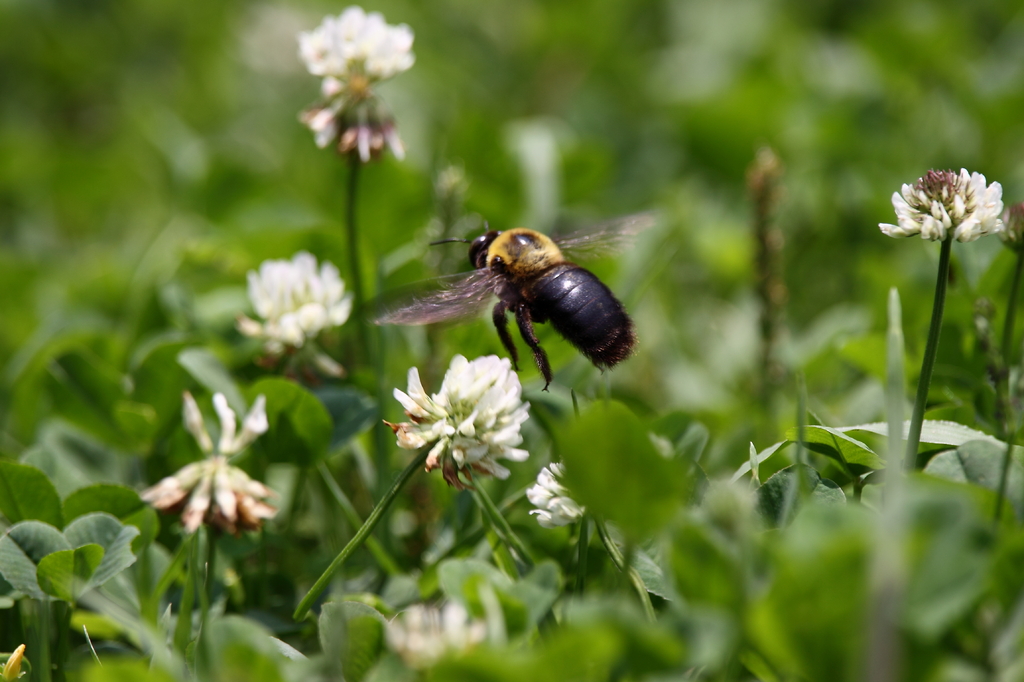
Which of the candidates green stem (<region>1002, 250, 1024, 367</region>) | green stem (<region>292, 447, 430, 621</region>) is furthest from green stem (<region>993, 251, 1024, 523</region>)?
green stem (<region>292, 447, 430, 621</region>)

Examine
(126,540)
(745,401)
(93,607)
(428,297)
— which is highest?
(428,297)

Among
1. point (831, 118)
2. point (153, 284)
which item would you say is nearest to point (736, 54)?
point (831, 118)

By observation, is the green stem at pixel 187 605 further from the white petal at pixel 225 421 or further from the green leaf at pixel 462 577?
the green leaf at pixel 462 577

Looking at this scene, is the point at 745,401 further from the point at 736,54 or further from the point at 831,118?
the point at 736,54

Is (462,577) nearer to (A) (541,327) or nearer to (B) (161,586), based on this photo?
(B) (161,586)

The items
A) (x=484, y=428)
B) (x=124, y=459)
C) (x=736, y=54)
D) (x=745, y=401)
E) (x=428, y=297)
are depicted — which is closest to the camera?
(x=484, y=428)
